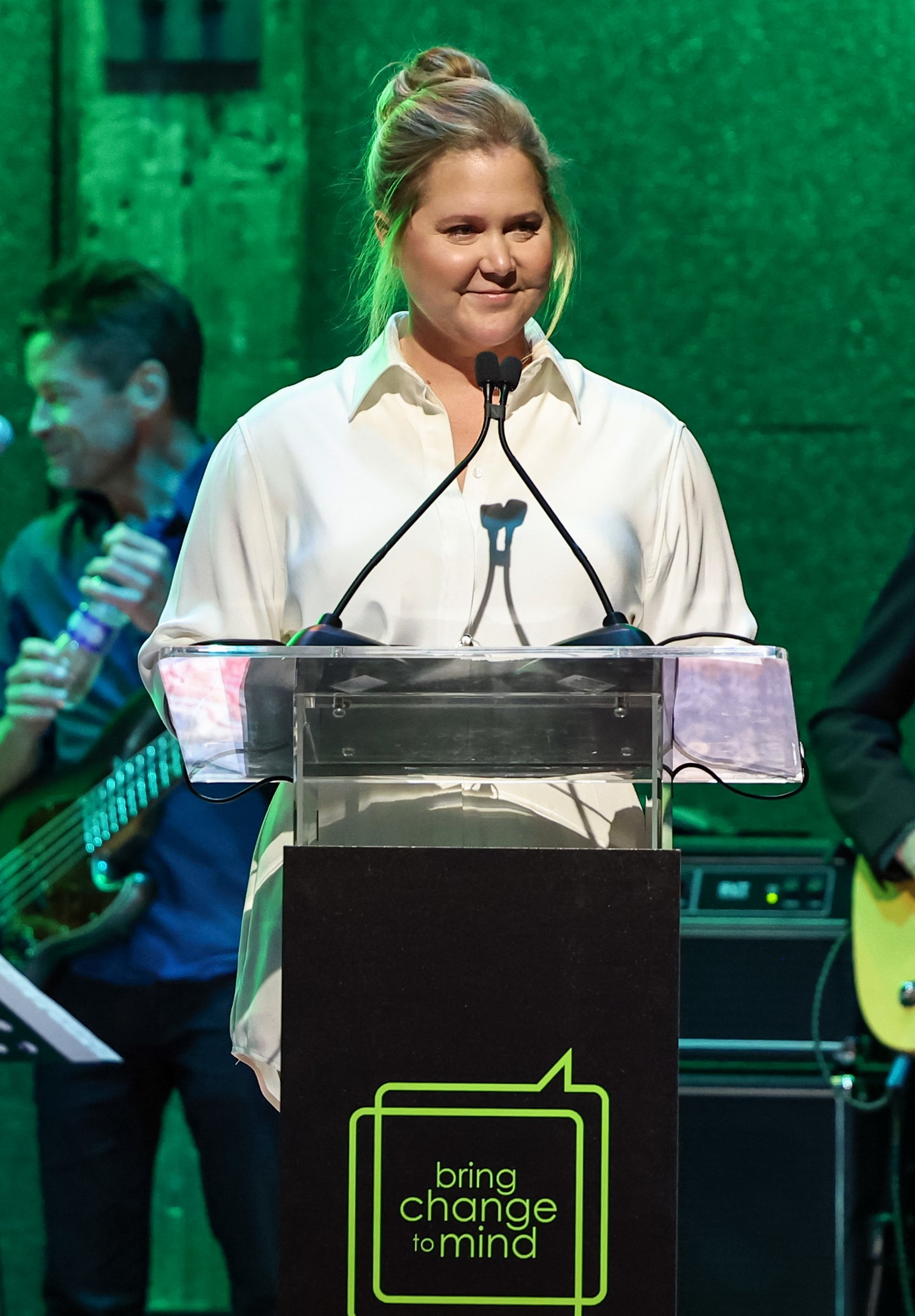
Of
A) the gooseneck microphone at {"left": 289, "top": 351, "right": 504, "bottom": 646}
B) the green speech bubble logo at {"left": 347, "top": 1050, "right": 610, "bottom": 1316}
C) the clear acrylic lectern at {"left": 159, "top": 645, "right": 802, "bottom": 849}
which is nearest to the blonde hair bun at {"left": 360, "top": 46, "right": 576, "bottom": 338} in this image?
the gooseneck microphone at {"left": 289, "top": 351, "right": 504, "bottom": 646}

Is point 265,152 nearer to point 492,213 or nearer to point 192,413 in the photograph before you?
point 192,413

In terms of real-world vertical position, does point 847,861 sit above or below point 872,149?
below

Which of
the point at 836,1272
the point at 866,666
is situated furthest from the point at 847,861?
the point at 836,1272

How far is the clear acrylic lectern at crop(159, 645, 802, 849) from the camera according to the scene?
135cm

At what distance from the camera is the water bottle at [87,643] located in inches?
123

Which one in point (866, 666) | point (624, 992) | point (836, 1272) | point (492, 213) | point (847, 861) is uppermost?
point (492, 213)

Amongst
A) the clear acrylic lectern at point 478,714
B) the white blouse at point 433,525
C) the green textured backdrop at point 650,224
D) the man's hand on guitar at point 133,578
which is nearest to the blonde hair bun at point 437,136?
the white blouse at point 433,525

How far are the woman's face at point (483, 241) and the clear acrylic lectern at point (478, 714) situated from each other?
19.9 inches

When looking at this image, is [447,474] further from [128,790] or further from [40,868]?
[40,868]

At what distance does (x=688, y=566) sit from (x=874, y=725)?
3.97 feet

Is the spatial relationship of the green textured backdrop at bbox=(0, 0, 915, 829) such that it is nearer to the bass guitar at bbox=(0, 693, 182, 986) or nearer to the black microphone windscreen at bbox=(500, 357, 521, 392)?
the bass guitar at bbox=(0, 693, 182, 986)

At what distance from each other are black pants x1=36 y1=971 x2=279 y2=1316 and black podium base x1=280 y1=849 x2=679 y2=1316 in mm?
1558

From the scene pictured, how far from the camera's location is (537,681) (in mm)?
1358

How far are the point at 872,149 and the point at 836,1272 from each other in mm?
2204
